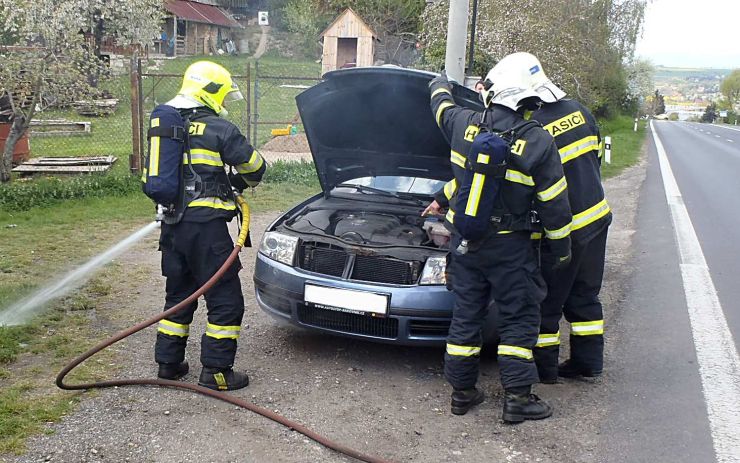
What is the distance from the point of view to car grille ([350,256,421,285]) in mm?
4488

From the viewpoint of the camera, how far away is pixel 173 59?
124 ft

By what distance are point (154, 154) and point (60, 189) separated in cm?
651

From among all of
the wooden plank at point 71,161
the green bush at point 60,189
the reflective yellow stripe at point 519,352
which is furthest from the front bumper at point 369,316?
the wooden plank at point 71,161

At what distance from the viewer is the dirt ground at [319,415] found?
3539 mm

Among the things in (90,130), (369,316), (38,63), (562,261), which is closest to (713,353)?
(562,261)

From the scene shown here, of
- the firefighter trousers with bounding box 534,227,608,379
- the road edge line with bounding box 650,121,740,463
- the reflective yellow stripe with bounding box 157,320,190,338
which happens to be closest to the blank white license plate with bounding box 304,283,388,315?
the reflective yellow stripe with bounding box 157,320,190,338

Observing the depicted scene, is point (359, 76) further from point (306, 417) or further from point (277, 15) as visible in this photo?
point (277, 15)

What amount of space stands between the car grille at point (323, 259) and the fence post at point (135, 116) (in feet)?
23.1

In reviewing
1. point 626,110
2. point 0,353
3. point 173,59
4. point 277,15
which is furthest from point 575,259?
point 626,110

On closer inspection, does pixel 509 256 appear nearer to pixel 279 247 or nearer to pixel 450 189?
pixel 450 189

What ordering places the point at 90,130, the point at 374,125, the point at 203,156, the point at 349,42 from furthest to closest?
the point at 349,42 < the point at 90,130 < the point at 374,125 < the point at 203,156

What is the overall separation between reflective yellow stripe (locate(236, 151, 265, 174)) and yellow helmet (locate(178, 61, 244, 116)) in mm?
356

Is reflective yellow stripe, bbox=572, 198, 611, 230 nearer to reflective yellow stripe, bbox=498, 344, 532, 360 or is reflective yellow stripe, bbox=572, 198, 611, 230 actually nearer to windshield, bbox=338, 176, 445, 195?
reflective yellow stripe, bbox=498, 344, 532, 360

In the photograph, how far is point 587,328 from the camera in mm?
4602
